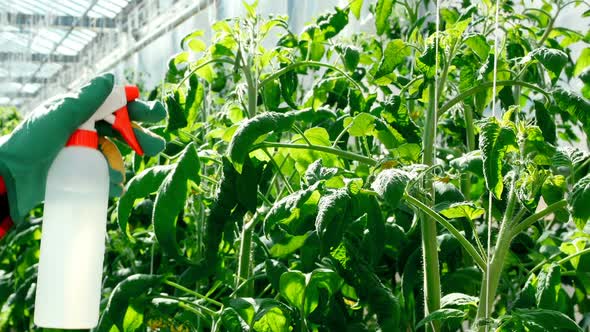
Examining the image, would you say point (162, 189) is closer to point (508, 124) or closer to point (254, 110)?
point (254, 110)

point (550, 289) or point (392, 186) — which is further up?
point (392, 186)

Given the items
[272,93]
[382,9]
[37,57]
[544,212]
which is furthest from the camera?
[37,57]

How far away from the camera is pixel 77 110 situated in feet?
2.03

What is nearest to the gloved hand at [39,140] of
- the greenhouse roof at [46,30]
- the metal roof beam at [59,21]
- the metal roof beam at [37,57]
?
the greenhouse roof at [46,30]

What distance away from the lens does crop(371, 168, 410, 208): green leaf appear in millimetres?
1030

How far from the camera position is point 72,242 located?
1.99ft

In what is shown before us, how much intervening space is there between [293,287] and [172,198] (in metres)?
0.25

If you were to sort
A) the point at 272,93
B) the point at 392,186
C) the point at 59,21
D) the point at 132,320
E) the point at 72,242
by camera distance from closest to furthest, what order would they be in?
the point at 72,242
the point at 392,186
the point at 132,320
the point at 272,93
the point at 59,21

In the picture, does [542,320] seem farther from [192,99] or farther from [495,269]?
[192,99]

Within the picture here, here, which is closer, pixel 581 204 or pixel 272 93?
pixel 581 204

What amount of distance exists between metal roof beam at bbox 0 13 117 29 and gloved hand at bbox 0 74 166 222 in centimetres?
457

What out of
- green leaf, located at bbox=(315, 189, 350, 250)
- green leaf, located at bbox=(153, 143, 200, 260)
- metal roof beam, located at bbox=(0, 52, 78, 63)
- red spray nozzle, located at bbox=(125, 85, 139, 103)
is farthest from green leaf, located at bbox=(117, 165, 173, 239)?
metal roof beam, located at bbox=(0, 52, 78, 63)

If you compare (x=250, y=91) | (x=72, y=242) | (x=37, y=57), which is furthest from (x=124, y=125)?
(x=37, y=57)

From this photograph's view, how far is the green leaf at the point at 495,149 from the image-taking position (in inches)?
42.4
